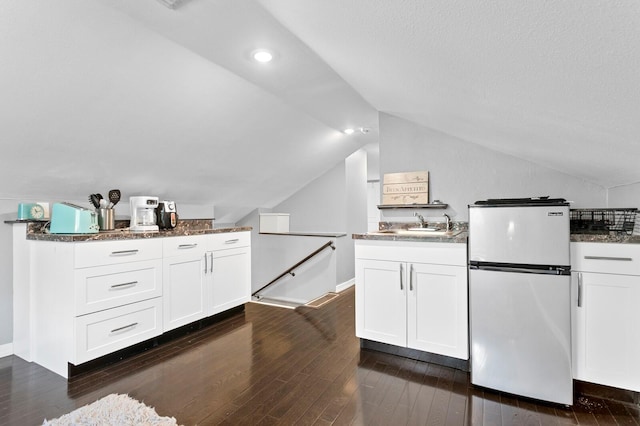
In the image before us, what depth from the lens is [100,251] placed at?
7.63 feet

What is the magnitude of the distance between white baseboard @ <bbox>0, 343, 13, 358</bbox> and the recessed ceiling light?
292cm

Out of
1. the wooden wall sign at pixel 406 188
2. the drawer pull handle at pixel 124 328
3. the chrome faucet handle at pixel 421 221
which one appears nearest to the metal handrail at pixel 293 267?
the wooden wall sign at pixel 406 188

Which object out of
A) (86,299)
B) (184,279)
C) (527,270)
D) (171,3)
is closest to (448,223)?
(527,270)

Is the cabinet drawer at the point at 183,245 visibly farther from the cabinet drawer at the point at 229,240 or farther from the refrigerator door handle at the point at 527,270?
the refrigerator door handle at the point at 527,270

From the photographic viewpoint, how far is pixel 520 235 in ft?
6.54

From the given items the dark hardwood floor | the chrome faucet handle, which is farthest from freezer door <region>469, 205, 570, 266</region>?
the chrome faucet handle

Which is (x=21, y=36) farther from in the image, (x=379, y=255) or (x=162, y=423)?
(x=379, y=255)

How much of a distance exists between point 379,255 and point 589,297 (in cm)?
131

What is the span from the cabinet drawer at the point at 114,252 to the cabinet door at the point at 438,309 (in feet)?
6.88

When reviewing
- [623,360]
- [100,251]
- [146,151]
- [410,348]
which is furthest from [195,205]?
[623,360]

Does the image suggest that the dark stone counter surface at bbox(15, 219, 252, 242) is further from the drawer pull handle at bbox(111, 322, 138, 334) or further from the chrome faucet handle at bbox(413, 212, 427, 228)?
the chrome faucet handle at bbox(413, 212, 427, 228)

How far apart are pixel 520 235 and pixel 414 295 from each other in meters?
0.83

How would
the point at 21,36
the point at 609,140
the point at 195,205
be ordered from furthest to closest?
the point at 195,205
the point at 21,36
the point at 609,140

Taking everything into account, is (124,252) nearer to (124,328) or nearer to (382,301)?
(124,328)
